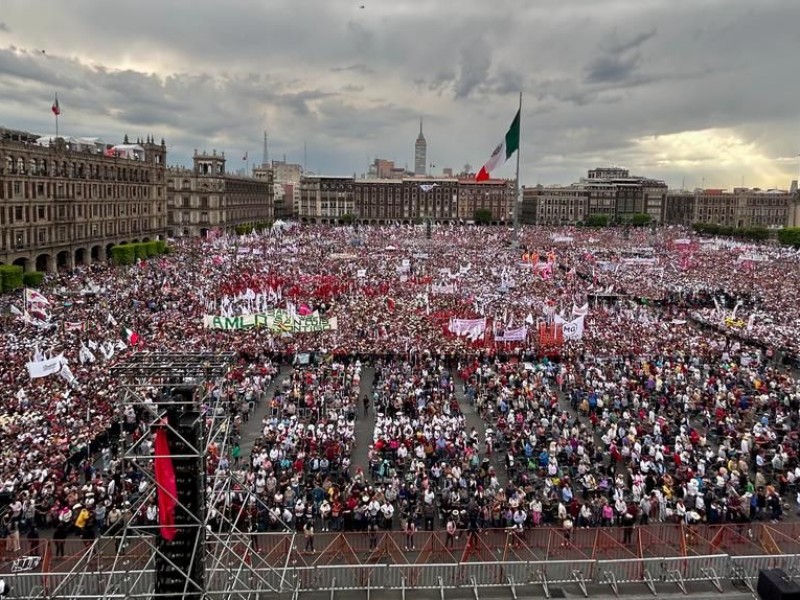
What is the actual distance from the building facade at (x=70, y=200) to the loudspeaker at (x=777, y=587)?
167 feet

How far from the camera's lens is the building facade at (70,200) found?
47562 mm

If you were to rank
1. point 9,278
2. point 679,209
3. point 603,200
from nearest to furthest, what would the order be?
point 9,278, point 603,200, point 679,209

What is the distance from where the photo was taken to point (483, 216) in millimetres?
158750

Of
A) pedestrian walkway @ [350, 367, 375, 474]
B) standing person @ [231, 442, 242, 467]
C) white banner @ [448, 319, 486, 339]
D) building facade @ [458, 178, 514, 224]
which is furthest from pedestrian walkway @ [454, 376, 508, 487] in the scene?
building facade @ [458, 178, 514, 224]

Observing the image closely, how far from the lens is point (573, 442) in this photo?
701 inches

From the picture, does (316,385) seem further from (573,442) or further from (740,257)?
(740,257)

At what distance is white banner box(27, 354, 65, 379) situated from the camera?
19.1m

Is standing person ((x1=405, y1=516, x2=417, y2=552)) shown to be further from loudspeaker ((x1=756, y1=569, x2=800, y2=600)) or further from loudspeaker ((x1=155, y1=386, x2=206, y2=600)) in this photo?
loudspeaker ((x1=756, y1=569, x2=800, y2=600))

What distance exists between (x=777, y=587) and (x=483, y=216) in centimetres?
15472

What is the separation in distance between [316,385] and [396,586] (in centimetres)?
1167

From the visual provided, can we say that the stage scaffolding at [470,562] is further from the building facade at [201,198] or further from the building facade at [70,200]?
the building facade at [201,198]

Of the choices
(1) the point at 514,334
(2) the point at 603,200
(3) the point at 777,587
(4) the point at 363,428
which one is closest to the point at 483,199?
(2) the point at 603,200

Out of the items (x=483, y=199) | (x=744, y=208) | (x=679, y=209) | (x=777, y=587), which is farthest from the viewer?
(x=679, y=209)

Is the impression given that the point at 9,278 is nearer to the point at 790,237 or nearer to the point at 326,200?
the point at 790,237
